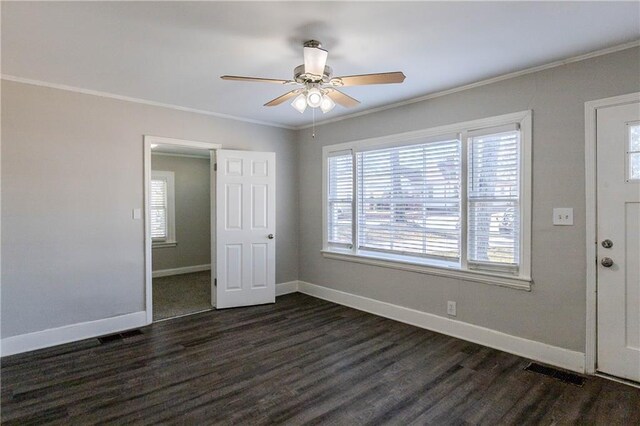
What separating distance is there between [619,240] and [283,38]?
2907 millimetres

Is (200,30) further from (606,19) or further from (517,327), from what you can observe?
(517,327)

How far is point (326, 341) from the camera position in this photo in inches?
133

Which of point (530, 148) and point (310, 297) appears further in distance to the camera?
point (310, 297)

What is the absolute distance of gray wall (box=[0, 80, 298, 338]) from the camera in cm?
312

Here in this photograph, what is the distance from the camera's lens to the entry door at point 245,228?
4383 millimetres

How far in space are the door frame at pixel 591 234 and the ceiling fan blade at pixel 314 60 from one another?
6.98ft

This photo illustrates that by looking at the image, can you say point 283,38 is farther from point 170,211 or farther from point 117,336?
point 170,211

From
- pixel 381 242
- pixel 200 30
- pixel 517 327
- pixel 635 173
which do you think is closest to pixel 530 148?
pixel 635 173

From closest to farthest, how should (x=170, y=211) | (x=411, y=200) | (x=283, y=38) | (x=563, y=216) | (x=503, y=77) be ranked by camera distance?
(x=283, y=38), (x=563, y=216), (x=503, y=77), (x=411, y=200), (x=170, y=211)

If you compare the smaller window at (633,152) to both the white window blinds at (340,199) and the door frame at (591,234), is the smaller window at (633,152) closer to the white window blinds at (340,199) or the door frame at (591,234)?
the door frame at (591,234)

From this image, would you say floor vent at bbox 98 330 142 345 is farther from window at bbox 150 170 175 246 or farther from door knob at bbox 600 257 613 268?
door knob at bbox 600 257 613 268

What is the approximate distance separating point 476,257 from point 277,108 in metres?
2.78

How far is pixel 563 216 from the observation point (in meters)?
2.81

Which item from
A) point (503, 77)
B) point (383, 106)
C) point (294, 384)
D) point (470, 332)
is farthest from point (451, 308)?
point (383, 106)
